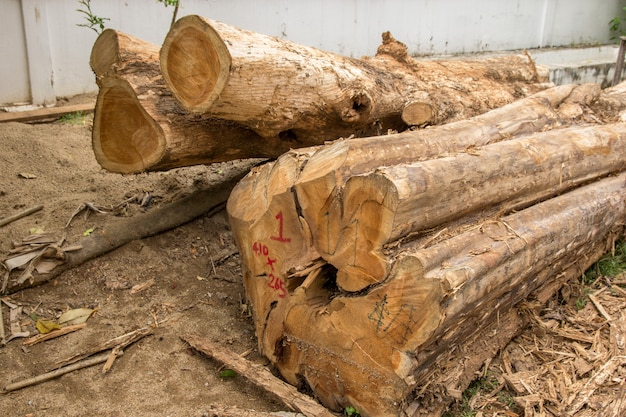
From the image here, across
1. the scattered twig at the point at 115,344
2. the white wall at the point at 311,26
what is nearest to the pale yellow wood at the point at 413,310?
the scattered twig at the point at 115,344

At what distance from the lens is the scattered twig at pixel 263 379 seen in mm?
2727

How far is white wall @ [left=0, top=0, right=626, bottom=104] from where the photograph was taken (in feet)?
18.2

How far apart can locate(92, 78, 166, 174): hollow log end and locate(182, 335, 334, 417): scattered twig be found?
1.12 m

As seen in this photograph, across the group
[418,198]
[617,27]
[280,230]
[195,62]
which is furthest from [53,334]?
[617,27]

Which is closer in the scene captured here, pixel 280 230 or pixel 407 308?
pixel 407 308

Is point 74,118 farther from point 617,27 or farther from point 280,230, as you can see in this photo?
point 617,27

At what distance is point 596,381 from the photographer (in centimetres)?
295

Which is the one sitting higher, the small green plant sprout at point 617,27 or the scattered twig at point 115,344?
the small green plant sprout at point 617,27

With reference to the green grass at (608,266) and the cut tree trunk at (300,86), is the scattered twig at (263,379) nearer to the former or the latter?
the cut tree trunk at (300,86)

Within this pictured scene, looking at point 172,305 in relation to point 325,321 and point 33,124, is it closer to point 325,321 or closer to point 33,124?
point 325,321

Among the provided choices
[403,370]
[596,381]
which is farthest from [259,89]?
[596,381]

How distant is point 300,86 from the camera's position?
11.3 ft

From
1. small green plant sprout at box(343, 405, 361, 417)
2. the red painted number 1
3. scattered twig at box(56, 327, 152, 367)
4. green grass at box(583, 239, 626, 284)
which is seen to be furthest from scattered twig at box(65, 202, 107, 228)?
green grass at box(583, 239, 626, 284)

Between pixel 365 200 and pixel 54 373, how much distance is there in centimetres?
183
